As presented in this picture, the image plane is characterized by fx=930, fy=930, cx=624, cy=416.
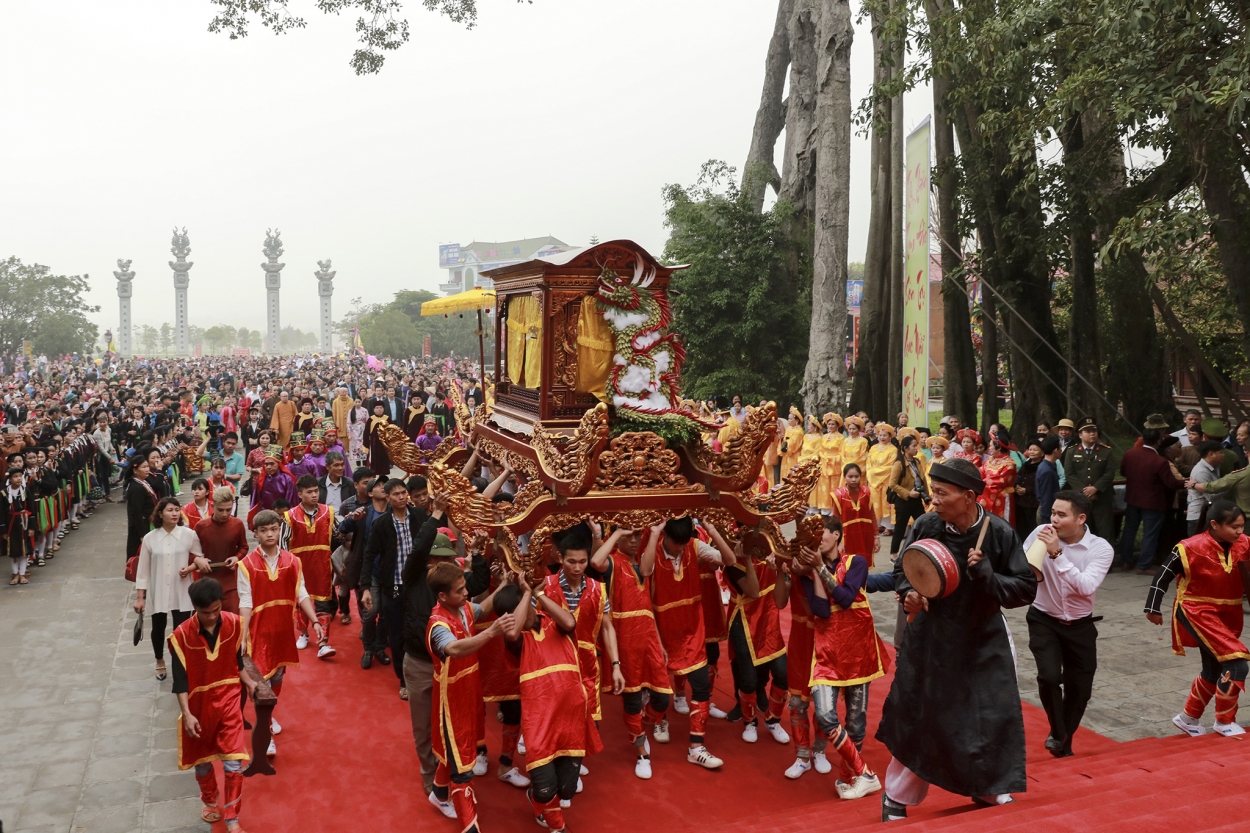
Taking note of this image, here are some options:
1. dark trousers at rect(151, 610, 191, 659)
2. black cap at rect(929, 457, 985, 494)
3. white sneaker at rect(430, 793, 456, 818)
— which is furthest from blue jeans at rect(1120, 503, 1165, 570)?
dark trousers at rect(151, 610, 191, 659)

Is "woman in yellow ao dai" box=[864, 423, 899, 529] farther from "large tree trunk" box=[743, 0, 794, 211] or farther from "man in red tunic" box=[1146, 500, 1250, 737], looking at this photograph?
"large tree trunk" box=[743, 0, 794, 211]

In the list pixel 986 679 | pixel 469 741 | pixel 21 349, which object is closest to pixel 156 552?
pixel 469 741

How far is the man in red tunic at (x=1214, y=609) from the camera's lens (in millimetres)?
5371

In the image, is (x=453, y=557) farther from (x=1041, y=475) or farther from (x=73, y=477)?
(x=73, y=477)

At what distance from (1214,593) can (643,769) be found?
11.6ft

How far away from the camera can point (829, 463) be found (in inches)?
502

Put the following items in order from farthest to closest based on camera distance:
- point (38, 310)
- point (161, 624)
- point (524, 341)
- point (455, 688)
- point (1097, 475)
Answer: point (38, 310) → point (1097, 475) → point (524, 341) → point (161, 624) → point (455, 688)

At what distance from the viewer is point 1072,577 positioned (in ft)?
16.6

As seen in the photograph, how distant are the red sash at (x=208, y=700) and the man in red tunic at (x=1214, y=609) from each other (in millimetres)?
5266

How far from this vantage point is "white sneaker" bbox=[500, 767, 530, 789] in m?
5.39

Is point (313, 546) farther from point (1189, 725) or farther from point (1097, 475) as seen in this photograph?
point (1097, 475)

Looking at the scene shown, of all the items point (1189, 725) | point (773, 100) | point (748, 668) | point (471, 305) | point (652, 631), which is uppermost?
point (773, 100)

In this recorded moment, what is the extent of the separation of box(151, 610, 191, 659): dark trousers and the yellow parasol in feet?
12.8

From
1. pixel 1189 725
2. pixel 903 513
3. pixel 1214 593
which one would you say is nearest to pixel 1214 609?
pixel 1214 593
